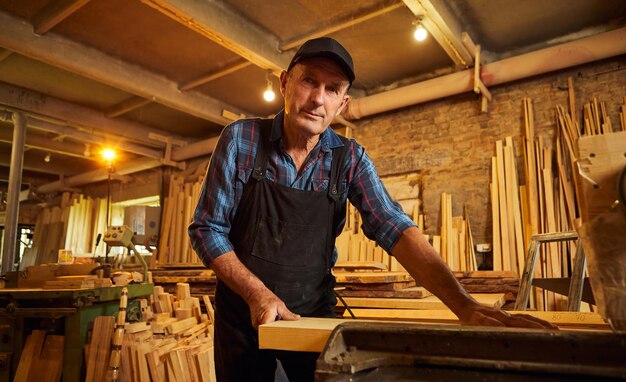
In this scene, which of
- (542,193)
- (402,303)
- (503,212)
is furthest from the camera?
(503,212)

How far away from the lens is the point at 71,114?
270 inches

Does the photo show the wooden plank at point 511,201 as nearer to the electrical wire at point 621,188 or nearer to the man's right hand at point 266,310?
the man's right hand at point 266,310

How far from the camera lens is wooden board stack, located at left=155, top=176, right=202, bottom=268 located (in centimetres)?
755

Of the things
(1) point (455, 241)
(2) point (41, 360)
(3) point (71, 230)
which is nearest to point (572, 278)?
(1) point (455, 241)

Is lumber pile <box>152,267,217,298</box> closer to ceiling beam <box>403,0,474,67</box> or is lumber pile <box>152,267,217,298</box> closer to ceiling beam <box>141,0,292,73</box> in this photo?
ceiling beam <box>141,0,292,73</box>

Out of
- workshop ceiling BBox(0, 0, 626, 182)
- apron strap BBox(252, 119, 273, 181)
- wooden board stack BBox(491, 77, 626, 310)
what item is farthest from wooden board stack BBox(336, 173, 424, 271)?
apron strap BBox(252, 119, 273, 181)

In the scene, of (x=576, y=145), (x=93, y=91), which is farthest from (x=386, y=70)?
(x=576, y=145)

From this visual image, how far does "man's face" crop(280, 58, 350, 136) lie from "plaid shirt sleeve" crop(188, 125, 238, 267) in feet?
0.90

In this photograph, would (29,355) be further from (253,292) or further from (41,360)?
(253,292)

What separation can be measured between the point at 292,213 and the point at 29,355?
2.83 metres

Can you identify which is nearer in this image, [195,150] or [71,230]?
[195,150]

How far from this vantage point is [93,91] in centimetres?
647

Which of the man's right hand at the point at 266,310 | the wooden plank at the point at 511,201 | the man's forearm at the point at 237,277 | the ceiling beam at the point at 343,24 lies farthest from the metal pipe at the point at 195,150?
the man's right hand at the point at 266,310

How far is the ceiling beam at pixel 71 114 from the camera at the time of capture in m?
6.22
